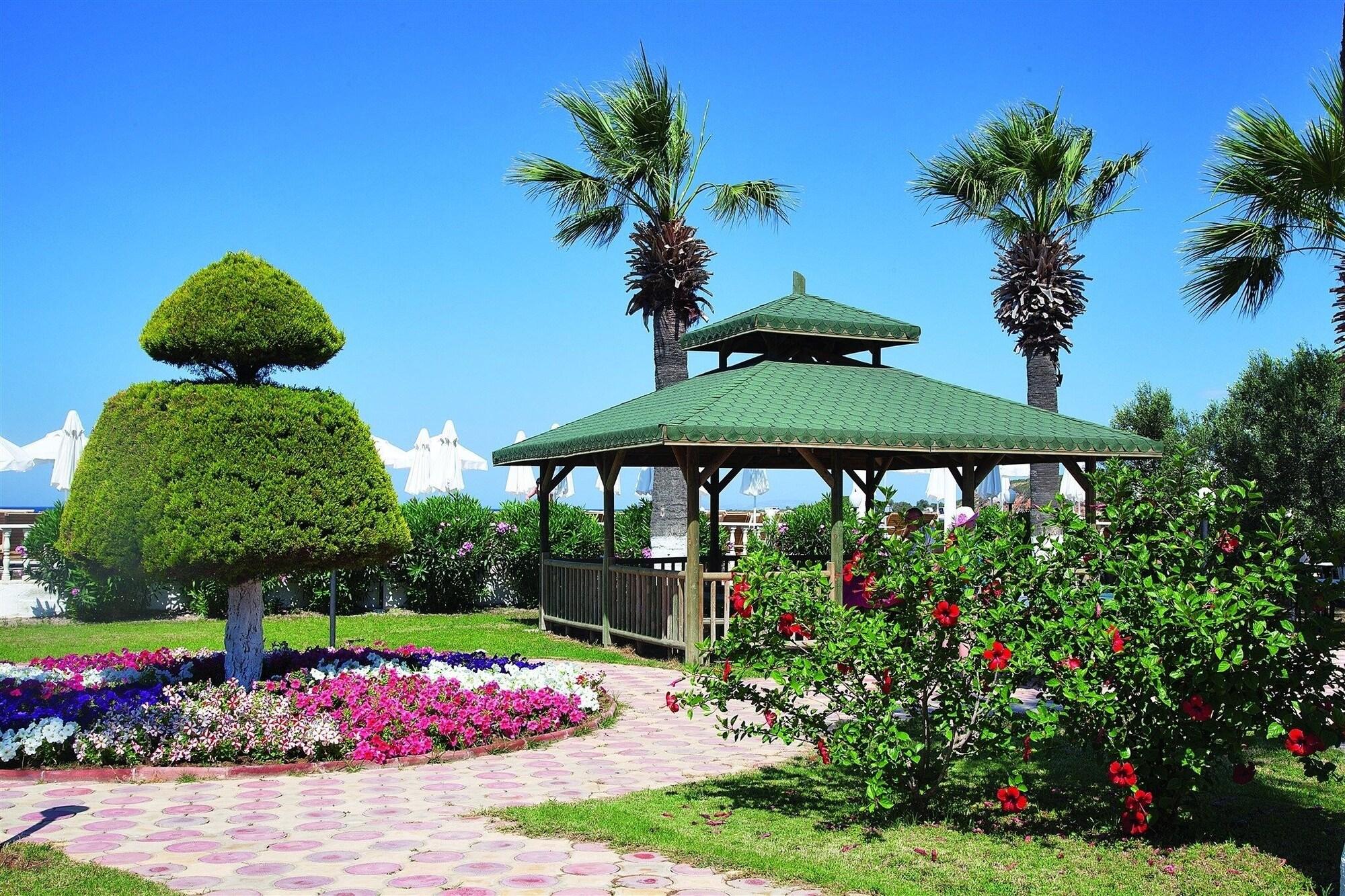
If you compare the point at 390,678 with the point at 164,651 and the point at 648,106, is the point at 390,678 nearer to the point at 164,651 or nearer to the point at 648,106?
the point at 164,651

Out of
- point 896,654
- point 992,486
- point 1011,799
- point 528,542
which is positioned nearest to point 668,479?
point 528,542

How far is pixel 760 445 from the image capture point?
42.2ft

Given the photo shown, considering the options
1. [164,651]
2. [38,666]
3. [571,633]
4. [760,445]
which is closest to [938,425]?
[760,445]

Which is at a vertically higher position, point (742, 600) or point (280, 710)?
point (742, 600)

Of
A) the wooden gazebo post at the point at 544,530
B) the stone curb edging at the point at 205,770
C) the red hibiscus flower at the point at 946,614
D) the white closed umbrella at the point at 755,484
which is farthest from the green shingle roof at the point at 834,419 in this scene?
the white closed umbrella at the point at 755,484

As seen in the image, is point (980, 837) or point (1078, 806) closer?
point (980, 837)

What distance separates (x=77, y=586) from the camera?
19.4 meters

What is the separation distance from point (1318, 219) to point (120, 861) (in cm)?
1387

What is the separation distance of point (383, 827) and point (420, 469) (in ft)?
68.5

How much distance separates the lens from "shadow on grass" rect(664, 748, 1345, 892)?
20.5ft

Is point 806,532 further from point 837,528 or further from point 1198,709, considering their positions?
point 1198,709

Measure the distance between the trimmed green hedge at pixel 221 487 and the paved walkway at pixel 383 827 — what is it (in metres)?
1.81

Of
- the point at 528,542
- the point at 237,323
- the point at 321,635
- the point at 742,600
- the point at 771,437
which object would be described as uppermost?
the point at 237,323

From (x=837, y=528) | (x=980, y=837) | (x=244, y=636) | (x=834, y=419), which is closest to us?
(x=980, y=837)
